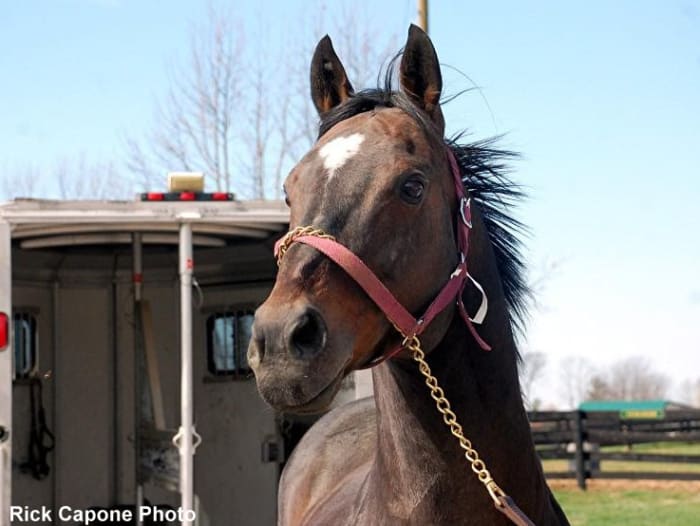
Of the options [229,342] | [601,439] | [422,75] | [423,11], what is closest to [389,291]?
[422,75]

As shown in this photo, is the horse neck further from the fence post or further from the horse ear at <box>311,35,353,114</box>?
the fence post

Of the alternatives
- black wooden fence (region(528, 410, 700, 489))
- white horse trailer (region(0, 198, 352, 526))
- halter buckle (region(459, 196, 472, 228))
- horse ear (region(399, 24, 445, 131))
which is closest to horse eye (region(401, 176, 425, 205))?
halter buckle (region(459, 196, 472, 228))

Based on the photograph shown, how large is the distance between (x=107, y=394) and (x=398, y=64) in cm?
574

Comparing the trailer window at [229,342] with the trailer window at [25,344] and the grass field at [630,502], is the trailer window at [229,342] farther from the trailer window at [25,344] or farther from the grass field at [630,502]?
the grass field at [630,502]

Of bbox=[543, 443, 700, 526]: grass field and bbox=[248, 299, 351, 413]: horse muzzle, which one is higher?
bbox=[248, 299, 351, 413]: horse muzzle

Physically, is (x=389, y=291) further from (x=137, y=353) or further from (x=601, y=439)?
(x=601, y=439)

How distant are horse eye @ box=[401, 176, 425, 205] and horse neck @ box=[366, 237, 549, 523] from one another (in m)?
0.39

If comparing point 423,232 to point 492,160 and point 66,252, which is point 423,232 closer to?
point 492,160

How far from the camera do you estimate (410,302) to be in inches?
105

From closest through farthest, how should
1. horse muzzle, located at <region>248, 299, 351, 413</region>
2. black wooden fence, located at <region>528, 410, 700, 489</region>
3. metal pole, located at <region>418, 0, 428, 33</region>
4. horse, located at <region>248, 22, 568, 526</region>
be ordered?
horse muzzle, located at <region>248, 299, 351, 413</region>, horse, located at <region>248, 22, 568, 526</region>, metal pole, located at <region>418, 0, 428, 33</region>, black wooden fence, located at <region>528, 410, 700, 489</region>

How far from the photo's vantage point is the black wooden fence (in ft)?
52.9

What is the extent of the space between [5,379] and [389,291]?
11.2 feet

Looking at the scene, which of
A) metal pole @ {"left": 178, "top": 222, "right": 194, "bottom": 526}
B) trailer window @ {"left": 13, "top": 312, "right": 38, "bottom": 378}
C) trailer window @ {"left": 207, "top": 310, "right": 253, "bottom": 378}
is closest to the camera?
metal pole @ {"left": 178, "top": 222, "right": 194, "bottom": 526}

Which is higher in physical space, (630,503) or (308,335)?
(308,335)
